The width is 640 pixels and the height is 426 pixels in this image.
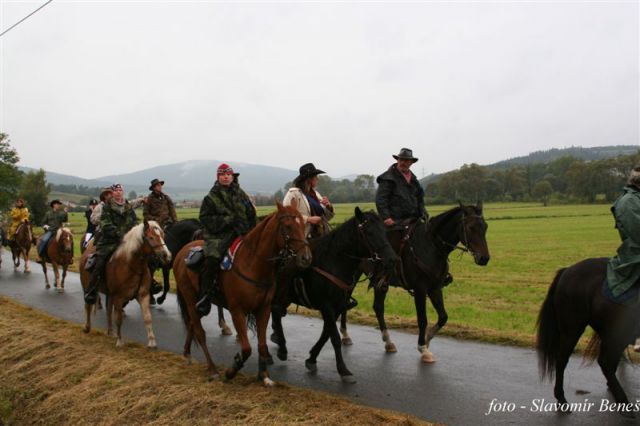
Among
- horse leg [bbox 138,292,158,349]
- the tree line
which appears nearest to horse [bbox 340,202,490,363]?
horse leg [bbox 138,292,158,349]

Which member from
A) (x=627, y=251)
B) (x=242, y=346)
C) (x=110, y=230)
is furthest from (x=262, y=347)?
(x=110, y=230)

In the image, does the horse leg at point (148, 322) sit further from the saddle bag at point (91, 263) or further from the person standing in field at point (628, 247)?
the person standing in field at point (628, 247)

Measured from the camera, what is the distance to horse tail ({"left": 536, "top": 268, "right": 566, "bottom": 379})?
250 inches

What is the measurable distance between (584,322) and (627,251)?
3.14 feet

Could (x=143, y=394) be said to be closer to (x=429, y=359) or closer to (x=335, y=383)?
(x=335, y=383)

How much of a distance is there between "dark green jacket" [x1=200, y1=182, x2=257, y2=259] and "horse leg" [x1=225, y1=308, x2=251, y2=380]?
87cm

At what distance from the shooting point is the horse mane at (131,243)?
A: 9.66m

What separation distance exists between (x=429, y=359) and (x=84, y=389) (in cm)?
502

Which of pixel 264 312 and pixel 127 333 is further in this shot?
pixel 127 333

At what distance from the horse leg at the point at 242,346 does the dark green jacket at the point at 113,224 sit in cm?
422

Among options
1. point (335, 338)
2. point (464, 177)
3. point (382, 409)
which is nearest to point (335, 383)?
point (335, 338)

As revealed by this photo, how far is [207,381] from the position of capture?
7.12m

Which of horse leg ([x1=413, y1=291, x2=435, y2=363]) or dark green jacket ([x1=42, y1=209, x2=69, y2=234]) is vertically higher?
dark green jacket ([x1=42, y1=209, x2=69, y2=234])

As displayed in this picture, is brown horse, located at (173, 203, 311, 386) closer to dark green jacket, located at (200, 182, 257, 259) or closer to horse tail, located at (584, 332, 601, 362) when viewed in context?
dark green jacket, located at (200, 182, 257, 259)
